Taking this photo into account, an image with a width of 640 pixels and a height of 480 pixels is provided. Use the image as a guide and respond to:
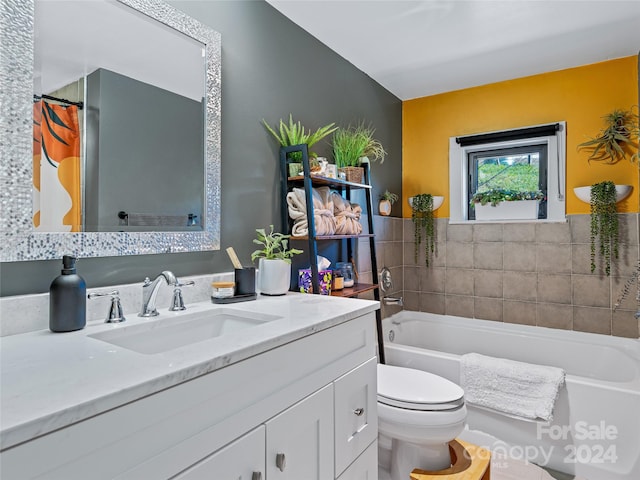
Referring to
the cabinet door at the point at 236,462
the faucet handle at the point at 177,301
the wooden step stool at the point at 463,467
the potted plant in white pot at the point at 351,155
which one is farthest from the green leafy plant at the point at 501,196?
the cabinet door at the point at 236,462

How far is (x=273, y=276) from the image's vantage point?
63.3 inches

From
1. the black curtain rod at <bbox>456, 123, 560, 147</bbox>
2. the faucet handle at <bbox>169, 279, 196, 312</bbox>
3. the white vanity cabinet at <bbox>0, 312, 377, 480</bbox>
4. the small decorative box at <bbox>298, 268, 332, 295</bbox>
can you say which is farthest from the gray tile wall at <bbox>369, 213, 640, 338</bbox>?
the faucet handle at <bbox>169, 279, 196, 312</bbox>

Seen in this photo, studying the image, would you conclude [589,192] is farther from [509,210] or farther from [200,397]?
[200,397]

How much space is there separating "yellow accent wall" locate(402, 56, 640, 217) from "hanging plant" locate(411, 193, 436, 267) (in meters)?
0.09

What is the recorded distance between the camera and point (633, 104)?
251cm

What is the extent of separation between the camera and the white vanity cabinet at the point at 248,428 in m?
0.60

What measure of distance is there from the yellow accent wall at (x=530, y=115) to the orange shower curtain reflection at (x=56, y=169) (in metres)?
2.65

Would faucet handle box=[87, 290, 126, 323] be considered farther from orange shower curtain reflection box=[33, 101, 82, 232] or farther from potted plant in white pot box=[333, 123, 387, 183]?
potted plant in white pot box=[333, 123, 387, 183]

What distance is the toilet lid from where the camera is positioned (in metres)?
1.66

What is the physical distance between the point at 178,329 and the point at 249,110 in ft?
3.42

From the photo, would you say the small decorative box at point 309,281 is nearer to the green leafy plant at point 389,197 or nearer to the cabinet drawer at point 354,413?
the cabinet drawer at point 354,413

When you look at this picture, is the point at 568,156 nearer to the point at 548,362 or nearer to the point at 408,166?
the point at 408,166

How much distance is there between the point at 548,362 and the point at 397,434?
1.55 meters

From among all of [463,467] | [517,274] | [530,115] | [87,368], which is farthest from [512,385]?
[87,368]
